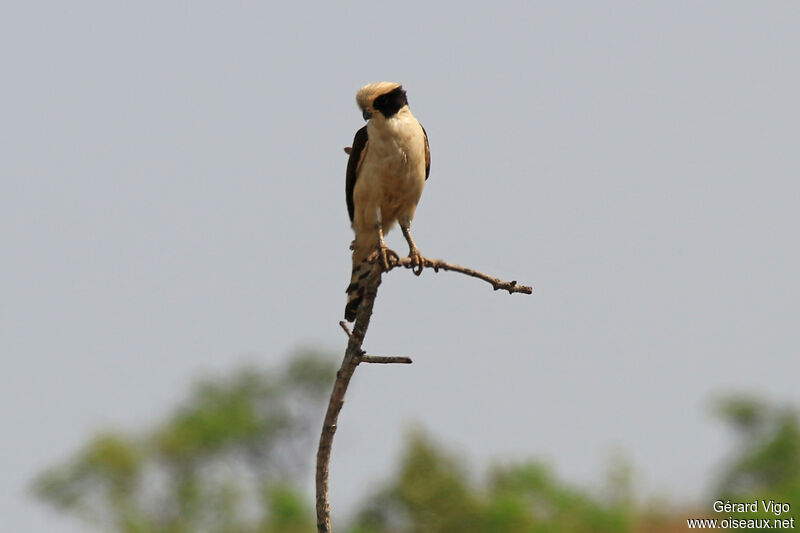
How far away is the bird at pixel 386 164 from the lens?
809cm

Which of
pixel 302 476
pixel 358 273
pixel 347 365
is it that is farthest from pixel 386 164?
pixel 302 476

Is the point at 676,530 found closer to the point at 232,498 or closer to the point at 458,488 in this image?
the point at 458,488

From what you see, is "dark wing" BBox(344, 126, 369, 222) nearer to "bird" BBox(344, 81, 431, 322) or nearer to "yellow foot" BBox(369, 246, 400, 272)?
"bird" BBox(344, 81, 431, 322)

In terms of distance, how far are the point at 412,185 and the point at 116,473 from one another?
125ft

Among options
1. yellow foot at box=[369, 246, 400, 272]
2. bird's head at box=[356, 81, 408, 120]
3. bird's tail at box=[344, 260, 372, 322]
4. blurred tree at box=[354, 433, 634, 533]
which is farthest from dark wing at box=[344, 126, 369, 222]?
blurred tree at box=[354, 433, 634, 533]

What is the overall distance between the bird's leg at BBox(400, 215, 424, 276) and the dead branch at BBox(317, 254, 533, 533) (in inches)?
37.0

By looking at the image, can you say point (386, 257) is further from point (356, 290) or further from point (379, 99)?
point (379, 99)

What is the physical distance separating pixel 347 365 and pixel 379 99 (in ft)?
8.93

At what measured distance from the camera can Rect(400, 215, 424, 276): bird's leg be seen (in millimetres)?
7773

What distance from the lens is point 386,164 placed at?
805 cm

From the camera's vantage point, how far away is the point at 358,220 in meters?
8.37

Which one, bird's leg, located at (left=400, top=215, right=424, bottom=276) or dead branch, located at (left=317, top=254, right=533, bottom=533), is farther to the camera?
bird's leg, located at (left=400, top=215, right=424, bottom=276)

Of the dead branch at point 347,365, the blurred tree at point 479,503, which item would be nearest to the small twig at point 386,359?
the dead branch at point 347,365

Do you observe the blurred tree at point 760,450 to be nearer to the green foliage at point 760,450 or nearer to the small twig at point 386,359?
the green foliage at point 760,450
